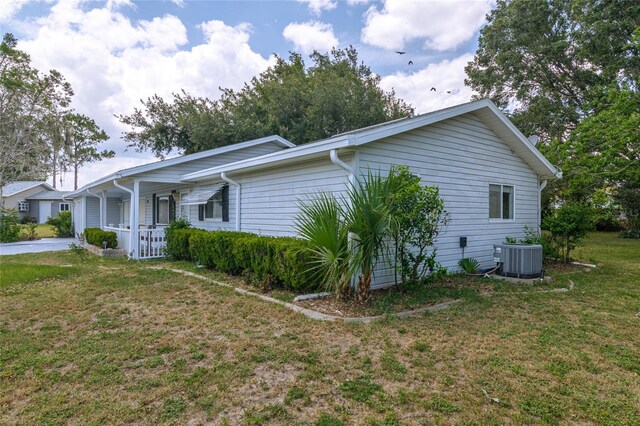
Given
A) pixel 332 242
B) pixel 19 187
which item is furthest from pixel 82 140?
pixel 332 242

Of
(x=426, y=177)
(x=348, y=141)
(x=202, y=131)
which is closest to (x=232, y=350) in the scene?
(x=348, y=141)

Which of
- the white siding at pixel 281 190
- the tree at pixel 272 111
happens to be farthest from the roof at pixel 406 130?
the tree at pixel 272 111

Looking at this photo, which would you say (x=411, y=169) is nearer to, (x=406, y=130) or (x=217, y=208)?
(x=406, y=130)

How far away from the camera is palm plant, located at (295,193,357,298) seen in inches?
209

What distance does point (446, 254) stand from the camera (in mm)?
7773

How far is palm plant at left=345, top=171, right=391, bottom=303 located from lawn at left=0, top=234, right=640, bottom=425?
922 mm

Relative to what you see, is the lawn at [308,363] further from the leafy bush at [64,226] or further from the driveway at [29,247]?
the leafy bush at [64,226]

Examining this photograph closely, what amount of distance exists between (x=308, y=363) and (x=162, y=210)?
42.9ft

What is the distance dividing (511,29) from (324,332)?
2102cm

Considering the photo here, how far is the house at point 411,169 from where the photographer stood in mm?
6582

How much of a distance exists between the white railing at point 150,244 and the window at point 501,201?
9517mm

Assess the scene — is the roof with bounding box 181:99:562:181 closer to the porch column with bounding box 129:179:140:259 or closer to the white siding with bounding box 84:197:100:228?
the porch column with bounding box 129:179:140:259

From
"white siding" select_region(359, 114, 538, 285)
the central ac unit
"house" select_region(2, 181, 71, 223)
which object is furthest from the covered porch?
"house" select_region(2, 181, 71, 223)

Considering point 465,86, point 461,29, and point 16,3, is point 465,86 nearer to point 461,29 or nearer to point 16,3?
point 461,29
